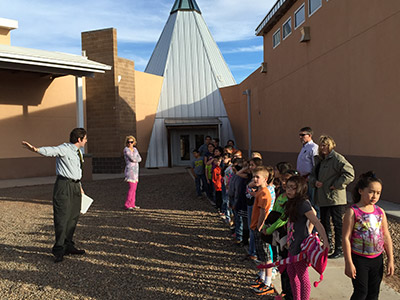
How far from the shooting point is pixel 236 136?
21.7 metres

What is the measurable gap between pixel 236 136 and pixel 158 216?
14.9 meters

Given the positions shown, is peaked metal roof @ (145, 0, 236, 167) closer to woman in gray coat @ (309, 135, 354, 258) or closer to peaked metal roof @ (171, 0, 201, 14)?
peaked metal roof @ (171, 0, 201, 14)

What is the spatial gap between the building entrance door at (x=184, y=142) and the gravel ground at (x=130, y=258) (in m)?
13.2

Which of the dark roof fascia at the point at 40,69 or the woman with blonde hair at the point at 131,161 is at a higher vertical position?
the dark roof fascia at the point at 40,69

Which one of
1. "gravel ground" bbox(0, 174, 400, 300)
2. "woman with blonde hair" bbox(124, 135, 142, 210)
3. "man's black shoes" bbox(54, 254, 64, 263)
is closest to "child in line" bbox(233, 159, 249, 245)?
"gravel ground" bbox(0, 174, 400, 300)

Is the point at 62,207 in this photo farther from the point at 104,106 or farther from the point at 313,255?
the point at 104,106

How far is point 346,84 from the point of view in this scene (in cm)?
940

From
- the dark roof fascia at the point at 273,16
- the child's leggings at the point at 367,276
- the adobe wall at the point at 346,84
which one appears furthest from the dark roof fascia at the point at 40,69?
the child's leggings at the point at 367,276

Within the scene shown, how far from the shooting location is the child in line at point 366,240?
2.57 m

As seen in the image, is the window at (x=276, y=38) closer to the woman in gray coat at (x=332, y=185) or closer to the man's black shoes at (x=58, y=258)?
the woman in gray coat at (x=332, y=185)

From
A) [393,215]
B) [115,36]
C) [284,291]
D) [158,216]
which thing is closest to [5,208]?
[158,216]

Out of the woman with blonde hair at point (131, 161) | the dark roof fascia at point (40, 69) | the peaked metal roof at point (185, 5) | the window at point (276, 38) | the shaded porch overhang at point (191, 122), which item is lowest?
the woman with blonde hair at point (131, 161)

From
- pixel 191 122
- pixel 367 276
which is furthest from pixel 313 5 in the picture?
pixel 367 276

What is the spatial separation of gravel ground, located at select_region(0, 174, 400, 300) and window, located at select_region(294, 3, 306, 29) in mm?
7748
